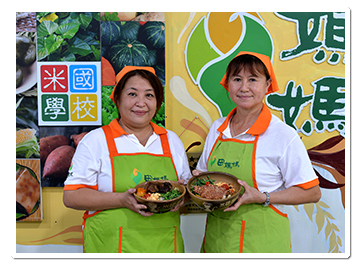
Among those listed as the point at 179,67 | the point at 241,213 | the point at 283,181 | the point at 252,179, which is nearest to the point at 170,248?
the point at 241,213

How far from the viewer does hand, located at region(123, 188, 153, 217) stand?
157cm

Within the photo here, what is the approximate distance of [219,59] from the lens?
2215 mm

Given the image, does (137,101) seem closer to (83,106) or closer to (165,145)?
(165,145)

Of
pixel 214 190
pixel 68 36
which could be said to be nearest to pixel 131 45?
pixel 68 36

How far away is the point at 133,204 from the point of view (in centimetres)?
158

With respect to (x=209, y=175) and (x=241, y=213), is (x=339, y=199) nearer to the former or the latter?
(x=241, y=213)

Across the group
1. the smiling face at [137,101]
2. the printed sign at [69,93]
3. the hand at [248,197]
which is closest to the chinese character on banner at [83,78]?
the printed sign at [69,93]

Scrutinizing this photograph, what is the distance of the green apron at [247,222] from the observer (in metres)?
1.72

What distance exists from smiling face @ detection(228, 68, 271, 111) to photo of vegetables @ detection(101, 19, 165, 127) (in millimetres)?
728

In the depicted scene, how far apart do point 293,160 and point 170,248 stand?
107cm

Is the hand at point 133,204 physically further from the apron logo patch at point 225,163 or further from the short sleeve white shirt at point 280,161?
the short sleeve white shirt at point 280,161

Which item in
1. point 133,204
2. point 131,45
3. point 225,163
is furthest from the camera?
point 131,45

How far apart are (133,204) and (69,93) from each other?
1.24 metres

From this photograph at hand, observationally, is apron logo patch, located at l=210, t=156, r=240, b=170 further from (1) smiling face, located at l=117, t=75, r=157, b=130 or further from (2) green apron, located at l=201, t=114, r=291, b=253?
(1) smiling face, located at l=117, t=75, r=157, b=130
